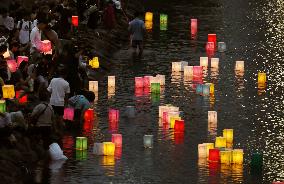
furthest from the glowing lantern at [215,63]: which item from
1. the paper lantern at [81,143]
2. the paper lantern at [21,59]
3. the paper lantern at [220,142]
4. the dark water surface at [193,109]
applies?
the paper lantern at [81,143]

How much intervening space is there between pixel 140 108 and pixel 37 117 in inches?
262

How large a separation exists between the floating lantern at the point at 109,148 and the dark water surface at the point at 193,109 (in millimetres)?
211

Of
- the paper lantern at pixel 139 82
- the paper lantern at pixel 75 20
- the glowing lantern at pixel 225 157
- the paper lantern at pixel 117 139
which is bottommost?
the glowing lantern at pixel 225 157

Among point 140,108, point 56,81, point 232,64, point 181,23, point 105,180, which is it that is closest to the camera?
point 105,180

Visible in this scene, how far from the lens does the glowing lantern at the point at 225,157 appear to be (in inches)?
1109

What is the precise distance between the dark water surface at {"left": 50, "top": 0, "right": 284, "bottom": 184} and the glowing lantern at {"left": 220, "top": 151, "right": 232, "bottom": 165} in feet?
1.18

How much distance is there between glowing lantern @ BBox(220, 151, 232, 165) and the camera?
28172 millimetres

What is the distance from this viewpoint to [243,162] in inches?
1121

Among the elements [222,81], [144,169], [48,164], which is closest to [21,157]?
[48,164]

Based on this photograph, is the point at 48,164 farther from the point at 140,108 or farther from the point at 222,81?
the point at 222,81

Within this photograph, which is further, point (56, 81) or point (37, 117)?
point (56, 81)

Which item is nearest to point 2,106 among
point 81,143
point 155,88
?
point 81,143

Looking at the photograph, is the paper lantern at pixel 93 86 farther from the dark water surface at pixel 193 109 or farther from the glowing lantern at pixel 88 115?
the glowing lantern at pixel 88 115

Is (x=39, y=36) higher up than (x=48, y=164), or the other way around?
(x=39, y=36)
